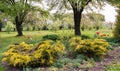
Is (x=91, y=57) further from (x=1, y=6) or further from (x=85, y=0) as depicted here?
(x=1, y=6)

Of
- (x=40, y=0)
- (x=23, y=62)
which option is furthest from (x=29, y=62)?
(x=40, y=0)

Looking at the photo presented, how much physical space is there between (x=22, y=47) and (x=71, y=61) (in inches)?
83.0

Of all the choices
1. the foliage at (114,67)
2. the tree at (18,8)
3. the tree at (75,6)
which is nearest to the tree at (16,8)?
the tree at (18,8)

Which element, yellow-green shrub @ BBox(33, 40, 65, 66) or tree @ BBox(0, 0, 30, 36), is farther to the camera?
tree @ BBox(0, 0, 30, 36)

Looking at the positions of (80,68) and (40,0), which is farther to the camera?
(40,0)

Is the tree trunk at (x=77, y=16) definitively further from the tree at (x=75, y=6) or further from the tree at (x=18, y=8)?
the tree at (x=18, y=8)

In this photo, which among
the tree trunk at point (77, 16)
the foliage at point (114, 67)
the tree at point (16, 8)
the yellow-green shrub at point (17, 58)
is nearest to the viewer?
the foliage at point (114, 67)

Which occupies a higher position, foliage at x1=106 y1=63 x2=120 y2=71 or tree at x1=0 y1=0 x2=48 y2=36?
tree at x1=0 y1=0 x2=48 y2=36

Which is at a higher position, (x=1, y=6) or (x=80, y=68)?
(x=1, y=6)

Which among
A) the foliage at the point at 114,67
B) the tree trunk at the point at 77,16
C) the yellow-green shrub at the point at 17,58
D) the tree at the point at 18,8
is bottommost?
the foliage at the point at 114,67

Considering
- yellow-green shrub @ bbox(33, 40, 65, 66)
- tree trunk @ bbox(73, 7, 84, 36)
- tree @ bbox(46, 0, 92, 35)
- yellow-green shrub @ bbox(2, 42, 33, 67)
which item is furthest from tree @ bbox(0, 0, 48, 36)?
yellow-green shrub @ bbox(33, 40, 65, 66)

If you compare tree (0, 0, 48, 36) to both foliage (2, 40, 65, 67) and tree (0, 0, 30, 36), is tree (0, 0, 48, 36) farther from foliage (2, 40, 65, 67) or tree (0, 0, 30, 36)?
foliage (2, 40, 65, 67)

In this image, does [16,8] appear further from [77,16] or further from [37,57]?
[37,57]

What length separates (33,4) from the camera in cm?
2316
